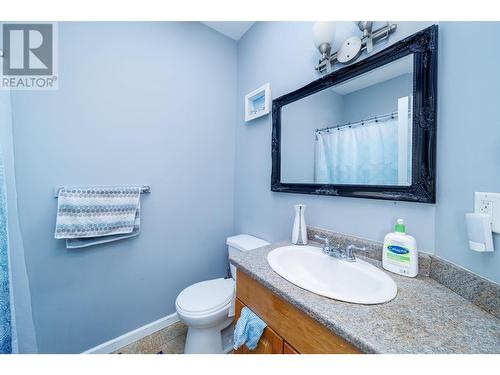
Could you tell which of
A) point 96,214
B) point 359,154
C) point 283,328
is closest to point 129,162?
point 96,214

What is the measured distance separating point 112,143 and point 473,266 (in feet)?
5.84

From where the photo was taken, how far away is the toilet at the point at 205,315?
3.56 ft

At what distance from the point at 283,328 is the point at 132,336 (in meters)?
1.29

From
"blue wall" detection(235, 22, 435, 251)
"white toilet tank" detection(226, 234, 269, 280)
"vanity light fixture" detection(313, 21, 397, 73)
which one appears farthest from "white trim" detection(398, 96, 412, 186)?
"white toilet tank" detection(226, 234, 269, 280)

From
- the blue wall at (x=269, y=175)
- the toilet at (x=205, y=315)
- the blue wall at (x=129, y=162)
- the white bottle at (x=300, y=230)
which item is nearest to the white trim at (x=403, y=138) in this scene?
the blue wall at (x=269, y=175)

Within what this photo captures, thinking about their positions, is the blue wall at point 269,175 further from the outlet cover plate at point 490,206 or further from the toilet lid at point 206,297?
the toilet lid at point 206,297

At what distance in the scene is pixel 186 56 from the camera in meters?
1.47

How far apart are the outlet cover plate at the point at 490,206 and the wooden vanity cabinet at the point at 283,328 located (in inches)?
20.2

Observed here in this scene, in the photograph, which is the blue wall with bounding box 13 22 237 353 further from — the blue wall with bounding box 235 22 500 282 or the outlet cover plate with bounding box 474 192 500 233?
the outlet cover plate with bounding box 474 192 500 233

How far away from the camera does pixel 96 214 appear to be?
1127mm

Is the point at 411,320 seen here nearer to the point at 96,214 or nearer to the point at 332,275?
the point at 332,275

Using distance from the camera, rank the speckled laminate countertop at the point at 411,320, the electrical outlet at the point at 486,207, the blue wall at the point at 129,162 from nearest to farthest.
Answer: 1. the speckled laminate countertop at the point at 411,320
2. the electrical outlet at the point at 486,207
3. the blue wall at the point at 129,162

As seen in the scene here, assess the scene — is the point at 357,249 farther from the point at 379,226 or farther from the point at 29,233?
the point at 29,233

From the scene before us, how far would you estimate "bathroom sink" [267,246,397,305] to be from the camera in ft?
1.99
